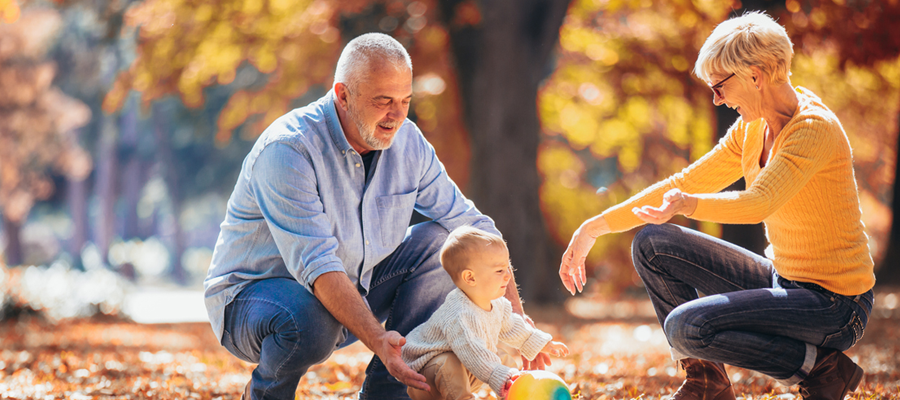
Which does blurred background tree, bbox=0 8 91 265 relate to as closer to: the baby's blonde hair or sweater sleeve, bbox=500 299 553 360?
the baby's blonde hair

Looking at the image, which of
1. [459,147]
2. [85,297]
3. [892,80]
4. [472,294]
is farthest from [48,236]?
[472,294]

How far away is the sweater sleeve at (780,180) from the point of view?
297cm

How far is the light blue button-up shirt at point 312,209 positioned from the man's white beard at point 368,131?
0.09 m

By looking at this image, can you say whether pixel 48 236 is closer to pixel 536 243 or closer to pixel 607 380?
pixel 536 243

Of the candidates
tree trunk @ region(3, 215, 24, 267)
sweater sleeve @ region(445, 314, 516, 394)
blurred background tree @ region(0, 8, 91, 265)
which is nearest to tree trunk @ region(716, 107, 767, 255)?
sweater sleeve @ region(445, 314, 516, 394)

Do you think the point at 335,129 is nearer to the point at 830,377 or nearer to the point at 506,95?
the point at 830,377

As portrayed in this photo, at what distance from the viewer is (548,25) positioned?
11.7 m

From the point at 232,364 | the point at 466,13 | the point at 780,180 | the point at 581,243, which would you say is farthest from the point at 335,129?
the point at 466,13

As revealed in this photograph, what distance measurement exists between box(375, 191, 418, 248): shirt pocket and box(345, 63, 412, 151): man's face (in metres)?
0.28

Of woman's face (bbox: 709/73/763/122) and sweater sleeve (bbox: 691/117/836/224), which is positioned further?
woman's face (bbox: 709/73/763/122)

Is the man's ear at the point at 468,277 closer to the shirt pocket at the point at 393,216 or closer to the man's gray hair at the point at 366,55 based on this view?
the shirt pocket at the point at 393,216

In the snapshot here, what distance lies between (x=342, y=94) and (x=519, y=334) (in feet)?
4.56

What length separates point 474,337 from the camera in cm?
322

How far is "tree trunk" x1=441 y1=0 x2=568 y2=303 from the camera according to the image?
11438 mm
